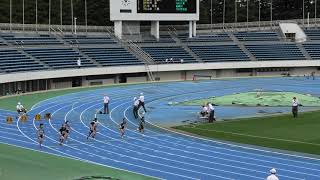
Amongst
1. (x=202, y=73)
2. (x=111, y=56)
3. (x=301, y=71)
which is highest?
(x=111, y=56)

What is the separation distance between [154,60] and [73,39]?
8.84 meters

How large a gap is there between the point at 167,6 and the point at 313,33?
20.3 m

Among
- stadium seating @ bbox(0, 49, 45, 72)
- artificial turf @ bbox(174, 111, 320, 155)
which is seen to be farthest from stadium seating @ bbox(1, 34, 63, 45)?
artificial turf @ bbox(174, 111, 320, 155)

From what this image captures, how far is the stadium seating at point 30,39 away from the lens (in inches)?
2188

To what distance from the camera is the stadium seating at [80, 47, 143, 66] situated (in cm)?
5822

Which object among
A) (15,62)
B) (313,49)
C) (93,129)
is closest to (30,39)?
(15,62)

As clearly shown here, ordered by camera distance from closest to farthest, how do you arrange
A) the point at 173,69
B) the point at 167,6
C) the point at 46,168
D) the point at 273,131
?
the point at 46,168 < the point at 273,131 < the point at 173,69 < the point at 167,6

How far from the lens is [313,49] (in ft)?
225

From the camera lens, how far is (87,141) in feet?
84.2

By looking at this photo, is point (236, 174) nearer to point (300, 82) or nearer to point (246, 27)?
point (300, 82)

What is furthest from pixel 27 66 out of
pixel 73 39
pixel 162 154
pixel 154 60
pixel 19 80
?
pixel 162 154

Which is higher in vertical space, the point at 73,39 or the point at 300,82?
the point at 73,39

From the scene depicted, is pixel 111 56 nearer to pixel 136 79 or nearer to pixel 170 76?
pixel 136 79

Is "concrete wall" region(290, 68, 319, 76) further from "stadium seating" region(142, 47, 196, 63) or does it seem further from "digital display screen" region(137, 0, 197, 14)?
"digital display screen" region(137, 0, 197, 14)
